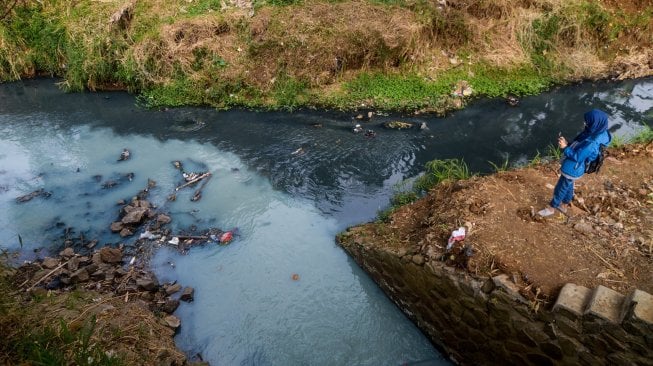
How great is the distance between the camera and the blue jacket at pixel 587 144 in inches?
199

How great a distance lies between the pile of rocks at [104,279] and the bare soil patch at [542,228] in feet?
10.6

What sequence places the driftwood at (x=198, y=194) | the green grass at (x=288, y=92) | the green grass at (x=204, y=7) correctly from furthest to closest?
the green grass at (x=204, y=7) < the green grass at (x=288, y=92) < the driftwood at (x=198, y=194)

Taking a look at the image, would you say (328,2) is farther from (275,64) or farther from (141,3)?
(141,3)

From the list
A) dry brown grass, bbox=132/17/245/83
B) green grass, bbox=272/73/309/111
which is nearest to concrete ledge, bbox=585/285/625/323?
green grass, bbox=272/73/309/111

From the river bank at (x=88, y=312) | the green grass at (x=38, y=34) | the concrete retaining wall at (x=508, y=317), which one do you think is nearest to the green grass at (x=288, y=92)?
the concrete retaining wall at (x=508, y=317)

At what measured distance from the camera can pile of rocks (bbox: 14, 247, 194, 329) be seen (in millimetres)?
6348

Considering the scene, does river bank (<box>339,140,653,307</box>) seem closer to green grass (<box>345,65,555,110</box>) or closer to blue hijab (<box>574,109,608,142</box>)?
blue hijab (<box>574,109,608,142</box>)

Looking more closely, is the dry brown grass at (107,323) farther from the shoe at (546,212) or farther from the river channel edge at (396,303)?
the shoe at (546,212)

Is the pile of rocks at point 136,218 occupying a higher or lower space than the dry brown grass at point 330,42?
lower

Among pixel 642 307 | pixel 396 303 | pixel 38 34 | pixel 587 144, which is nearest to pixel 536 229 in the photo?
pixel 587 144

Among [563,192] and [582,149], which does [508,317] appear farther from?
[582,149]

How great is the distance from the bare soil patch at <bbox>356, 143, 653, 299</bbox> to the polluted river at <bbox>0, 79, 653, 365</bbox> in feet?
4.09

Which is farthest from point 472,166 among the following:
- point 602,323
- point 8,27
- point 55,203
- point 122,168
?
point 8,27

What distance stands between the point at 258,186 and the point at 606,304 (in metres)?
6.18
